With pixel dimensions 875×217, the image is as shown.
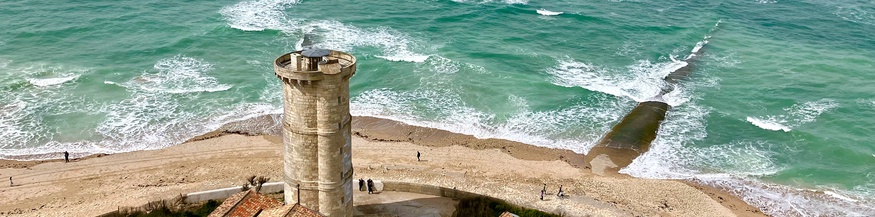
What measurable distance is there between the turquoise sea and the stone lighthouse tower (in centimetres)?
1609

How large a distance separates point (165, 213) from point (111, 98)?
1921 cm

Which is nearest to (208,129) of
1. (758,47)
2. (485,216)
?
(485,216)

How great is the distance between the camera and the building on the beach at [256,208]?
21.8m

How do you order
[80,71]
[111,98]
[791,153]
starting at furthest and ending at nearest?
[80,71], [111,98], [791,153]

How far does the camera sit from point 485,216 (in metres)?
26.4

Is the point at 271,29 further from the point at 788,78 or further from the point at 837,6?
→ the point at 837,6

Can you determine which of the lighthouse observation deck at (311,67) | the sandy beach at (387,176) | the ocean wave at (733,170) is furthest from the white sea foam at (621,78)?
the lighthouse observation deck at (311,67)

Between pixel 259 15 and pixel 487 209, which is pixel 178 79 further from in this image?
pixel 487 209

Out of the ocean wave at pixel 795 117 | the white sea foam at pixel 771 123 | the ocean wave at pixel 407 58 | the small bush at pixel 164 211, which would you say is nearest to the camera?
the small bush at pixel 164 211

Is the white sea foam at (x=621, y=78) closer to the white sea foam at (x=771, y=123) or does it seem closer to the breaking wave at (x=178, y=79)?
the white sea foam at (x=771, y=123)

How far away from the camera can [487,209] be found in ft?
88.5

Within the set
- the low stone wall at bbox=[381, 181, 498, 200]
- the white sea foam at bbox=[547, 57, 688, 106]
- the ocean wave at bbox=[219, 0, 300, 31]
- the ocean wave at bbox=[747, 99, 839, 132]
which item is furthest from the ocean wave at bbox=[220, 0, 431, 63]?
the ocean wave at bbox=[747, 99, 839, 132]

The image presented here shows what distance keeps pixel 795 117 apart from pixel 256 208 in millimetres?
33177

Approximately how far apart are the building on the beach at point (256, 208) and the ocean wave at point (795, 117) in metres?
29.3
